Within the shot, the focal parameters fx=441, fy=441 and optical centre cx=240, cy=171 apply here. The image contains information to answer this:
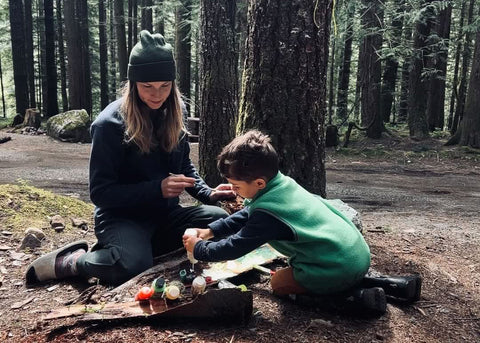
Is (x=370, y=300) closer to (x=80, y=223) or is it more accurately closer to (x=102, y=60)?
(x=80, y=223)

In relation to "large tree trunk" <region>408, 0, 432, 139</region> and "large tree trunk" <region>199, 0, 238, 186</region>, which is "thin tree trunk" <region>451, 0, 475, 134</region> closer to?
"large tree trunk" <region>408, 0, 432, 139</region>

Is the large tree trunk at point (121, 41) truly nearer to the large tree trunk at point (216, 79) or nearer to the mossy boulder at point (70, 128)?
the mossy boulder at point (70, 128)

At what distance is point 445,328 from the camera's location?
103 inches

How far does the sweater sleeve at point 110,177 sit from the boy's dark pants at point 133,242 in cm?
25

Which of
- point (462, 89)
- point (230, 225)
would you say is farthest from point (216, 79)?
point (462, 89)

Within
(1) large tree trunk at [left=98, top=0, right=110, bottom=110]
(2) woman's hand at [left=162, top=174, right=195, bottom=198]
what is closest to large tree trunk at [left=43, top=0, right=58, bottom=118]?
(1) large tree trunk at [left=98, top=0, right=110, bottom=110]

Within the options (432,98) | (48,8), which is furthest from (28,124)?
(432,98)

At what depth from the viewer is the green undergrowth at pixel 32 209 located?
4.71m

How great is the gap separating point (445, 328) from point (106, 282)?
91.3 inches

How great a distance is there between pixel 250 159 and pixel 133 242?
1.31 m

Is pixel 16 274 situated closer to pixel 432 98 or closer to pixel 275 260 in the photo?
pixel 275 260

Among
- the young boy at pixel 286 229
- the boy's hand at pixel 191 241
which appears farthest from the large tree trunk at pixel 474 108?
the boy's hand at pixel 191 241

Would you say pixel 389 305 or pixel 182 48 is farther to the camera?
pixel 182 48

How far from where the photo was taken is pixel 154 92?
10.5 ft
